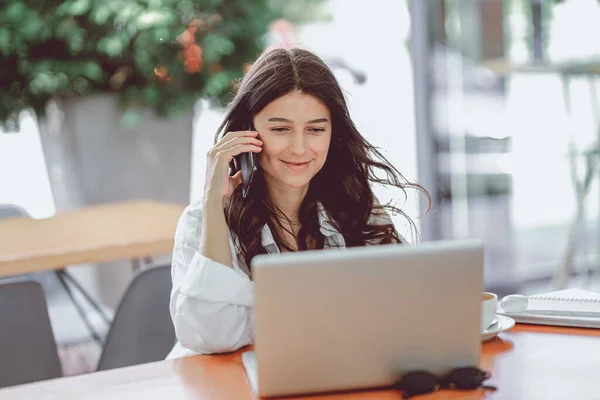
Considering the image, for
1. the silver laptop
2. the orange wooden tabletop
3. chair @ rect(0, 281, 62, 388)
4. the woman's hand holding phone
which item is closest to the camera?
the silver laptop

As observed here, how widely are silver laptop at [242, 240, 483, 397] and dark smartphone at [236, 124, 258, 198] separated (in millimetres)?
669

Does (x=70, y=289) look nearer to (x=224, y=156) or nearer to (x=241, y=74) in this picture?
(x=241, y=74)

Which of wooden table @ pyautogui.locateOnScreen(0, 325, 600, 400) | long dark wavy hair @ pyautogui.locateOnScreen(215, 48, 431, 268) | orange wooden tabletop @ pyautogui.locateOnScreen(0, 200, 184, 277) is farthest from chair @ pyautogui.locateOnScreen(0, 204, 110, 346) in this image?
wooden table @ pyautogui.locateOnScreen(0, 325, 600, 400)

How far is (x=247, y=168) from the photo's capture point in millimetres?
1855

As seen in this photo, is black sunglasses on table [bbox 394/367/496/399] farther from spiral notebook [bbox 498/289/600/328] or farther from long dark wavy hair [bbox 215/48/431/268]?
long dark wavy hair [bbox 215/48/431/268]

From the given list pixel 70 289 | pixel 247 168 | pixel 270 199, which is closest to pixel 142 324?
pixel 270 199

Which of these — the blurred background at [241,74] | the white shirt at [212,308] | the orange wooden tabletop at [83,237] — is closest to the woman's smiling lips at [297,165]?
the white shirt at [212,308]

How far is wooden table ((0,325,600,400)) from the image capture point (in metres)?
1.26

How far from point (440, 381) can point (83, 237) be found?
2.05 metres

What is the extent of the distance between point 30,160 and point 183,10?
1171 mm

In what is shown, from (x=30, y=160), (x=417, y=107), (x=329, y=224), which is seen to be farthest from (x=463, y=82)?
(x=329, y=224)

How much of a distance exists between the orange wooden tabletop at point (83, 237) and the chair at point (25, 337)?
593mm

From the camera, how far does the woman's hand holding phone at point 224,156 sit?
5.87 feet

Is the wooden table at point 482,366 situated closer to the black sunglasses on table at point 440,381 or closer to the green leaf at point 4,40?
the black sunglasses on table at point 440,381
